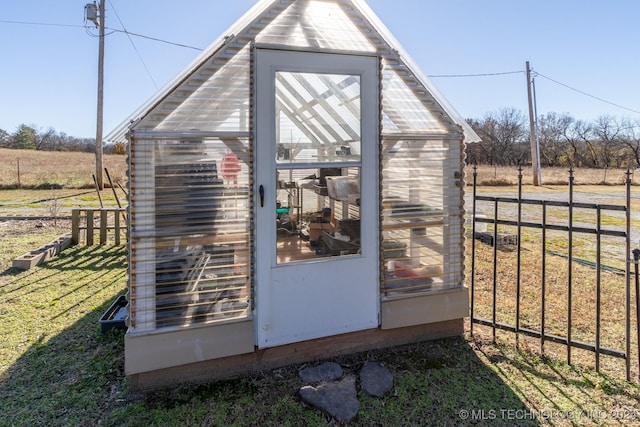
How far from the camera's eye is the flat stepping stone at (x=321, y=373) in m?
2.90

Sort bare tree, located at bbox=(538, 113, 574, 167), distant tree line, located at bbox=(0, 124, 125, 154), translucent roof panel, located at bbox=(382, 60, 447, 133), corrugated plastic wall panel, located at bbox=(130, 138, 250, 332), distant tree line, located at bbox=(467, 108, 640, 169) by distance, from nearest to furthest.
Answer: corrugated plastic wall panel, located at bbox=(130, 138, 250, 332), translucent roof panel, located at bbox=(382, 60, 447, 133), distant tree line, located at bbox=(0, 124, 125, 154), distant tree line, located at bbox=(467, 108, 640, 169), bare tree, located at bbox=(538, 113, 574, 167)

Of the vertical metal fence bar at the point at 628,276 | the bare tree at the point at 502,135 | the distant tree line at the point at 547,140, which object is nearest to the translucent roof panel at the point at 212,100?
the vertical metal fence bar at the point at 628,276

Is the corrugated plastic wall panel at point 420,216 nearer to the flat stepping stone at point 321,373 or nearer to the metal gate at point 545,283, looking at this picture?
the metal gate at point 545,283

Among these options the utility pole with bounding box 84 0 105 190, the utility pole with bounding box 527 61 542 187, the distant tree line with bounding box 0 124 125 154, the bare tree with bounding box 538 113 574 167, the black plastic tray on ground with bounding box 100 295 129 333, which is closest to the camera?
the black plastic tray on ground with bounding box 100 295 129 333

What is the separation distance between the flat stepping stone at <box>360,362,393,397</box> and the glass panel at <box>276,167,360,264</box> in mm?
950

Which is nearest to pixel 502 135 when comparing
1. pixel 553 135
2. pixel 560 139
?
pixel 553 135

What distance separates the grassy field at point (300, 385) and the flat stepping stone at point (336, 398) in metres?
0.06

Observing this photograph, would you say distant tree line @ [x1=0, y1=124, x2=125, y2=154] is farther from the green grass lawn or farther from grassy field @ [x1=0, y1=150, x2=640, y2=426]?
the green grass lawn

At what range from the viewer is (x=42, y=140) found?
37.2 meters

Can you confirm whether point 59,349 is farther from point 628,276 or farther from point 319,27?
point 628,276

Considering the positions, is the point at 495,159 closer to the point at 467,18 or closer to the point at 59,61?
the point at 467,18

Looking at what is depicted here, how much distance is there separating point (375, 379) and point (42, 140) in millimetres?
45420

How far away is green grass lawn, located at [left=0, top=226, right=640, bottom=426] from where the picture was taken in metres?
2.49

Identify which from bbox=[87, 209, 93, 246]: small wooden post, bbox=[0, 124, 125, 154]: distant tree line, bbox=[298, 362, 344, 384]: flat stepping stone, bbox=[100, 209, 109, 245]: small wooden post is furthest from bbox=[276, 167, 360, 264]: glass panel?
bbox=[0, 124, 125, 154]: distant tree line
